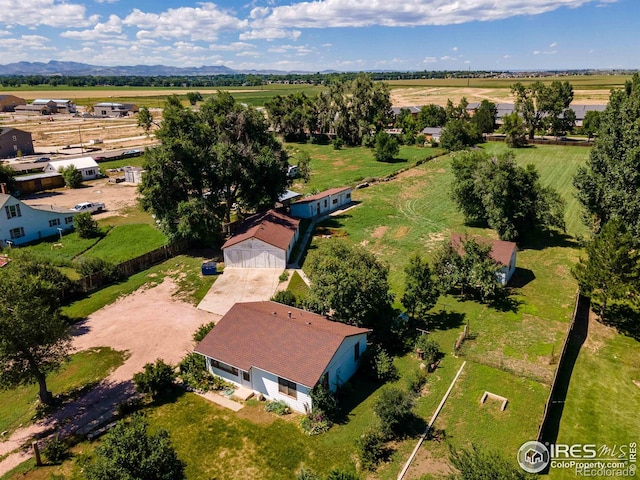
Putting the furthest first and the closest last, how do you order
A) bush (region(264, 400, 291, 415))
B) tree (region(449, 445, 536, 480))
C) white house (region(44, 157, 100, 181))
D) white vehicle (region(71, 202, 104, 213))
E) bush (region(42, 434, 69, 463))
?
white house (region(44, 157, 100, 181)) → white vehicle (region(71, 202, 104, 213)) → bush (region(264, 400, 291, 415)) → bush (region(42, 434, 69, 463)) → tree (region(449, 445, 536, 480))

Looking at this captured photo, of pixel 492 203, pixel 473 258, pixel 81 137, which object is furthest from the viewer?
pixel 81 137

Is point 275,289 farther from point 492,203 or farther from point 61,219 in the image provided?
point 61,219

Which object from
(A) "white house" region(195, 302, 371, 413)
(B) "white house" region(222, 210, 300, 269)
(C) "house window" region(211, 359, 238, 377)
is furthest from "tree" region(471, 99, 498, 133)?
(C) "house window" region(211, 359, 238, 377)

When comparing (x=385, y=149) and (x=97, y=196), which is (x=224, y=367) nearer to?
(x=97, y=196)

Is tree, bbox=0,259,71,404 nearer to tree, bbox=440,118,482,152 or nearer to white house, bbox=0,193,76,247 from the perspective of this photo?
white house, bbox=0,193,76,247

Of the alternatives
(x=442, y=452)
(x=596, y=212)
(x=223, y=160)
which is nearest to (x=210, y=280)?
(x=223, y=160)

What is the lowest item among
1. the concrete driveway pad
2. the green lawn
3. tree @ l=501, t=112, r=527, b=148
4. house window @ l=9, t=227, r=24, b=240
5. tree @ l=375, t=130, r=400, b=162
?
the green lawn

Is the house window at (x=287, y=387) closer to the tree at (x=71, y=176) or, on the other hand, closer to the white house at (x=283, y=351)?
the white house at (x=283, y=351)

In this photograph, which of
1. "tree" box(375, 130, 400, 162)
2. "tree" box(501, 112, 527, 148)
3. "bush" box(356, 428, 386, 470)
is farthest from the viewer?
"tree" box(501, 112, 527, 148)
